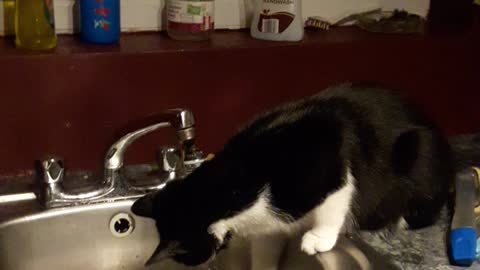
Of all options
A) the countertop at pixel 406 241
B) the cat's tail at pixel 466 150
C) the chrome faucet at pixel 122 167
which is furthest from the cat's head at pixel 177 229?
the cat's tail at pixel 466 150

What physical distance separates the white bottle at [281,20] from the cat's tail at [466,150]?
364 mm

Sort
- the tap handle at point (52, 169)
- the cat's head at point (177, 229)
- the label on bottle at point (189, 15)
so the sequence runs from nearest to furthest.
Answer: the cat's head at point (177, 229) → the tap handle at point (52, 169) → the label on bottle at point (189, 15)

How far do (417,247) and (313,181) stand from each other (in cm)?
20

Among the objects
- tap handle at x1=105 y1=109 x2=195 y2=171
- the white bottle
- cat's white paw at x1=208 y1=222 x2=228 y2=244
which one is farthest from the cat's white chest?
the white bottle

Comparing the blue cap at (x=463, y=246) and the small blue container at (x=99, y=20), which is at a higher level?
the small blue container at (x=99, y=20)

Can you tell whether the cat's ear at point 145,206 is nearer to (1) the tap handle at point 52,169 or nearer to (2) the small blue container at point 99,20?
(1) the tap handle at point 52,169

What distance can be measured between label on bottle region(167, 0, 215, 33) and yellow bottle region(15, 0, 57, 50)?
0.21m

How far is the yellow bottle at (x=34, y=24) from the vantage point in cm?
111

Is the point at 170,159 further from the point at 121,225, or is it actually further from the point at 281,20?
the point at 281,20

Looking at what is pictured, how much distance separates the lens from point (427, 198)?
1118mm

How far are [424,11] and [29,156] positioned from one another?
33.8 inches

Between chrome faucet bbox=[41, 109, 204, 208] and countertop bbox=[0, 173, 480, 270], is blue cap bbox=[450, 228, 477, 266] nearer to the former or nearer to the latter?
countertop bbox=[0, 173, 480, 270]

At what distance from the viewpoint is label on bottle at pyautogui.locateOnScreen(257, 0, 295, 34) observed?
1.26 metres

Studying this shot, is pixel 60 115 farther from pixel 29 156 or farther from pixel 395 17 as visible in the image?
pixel 395 17
